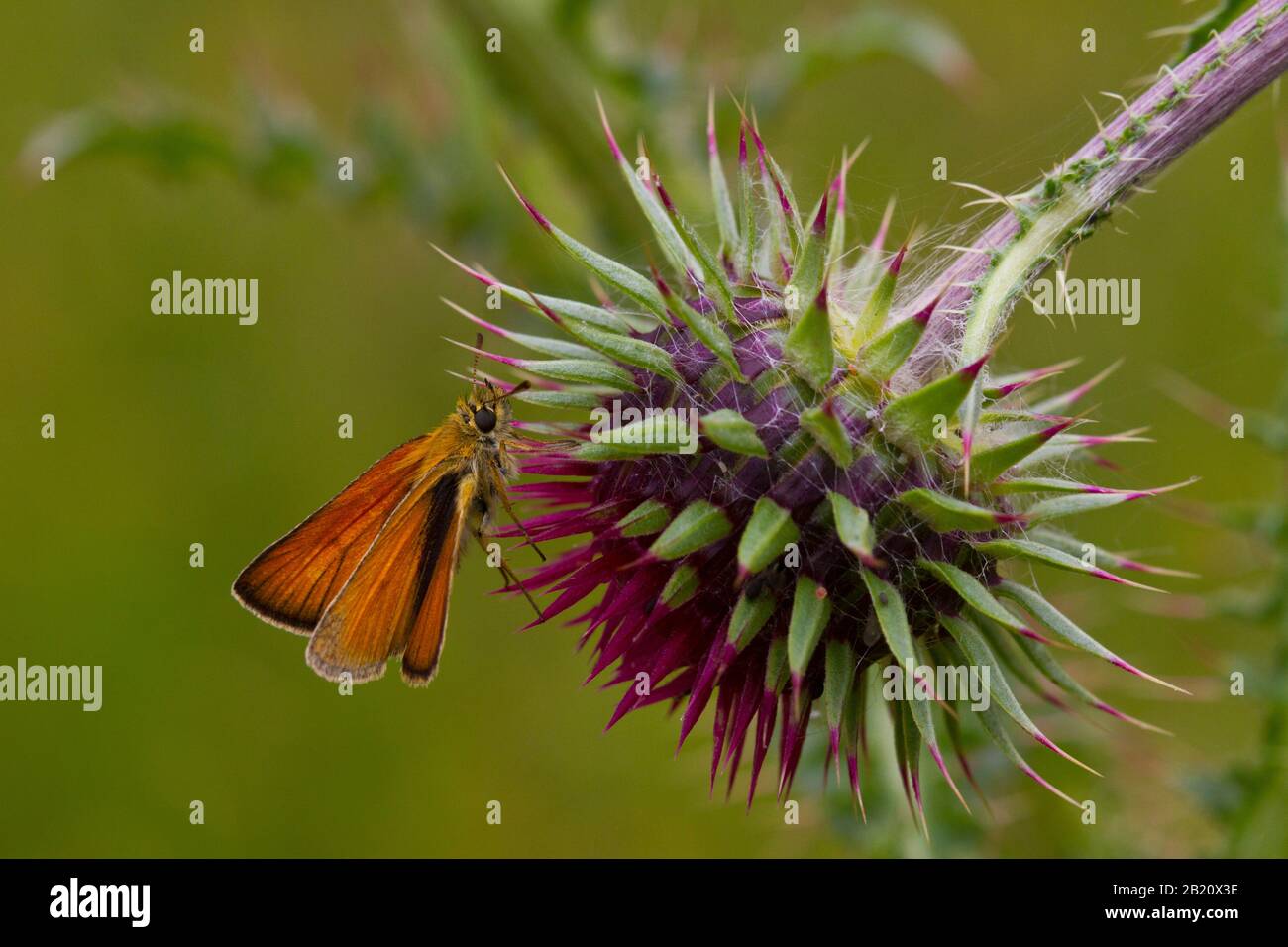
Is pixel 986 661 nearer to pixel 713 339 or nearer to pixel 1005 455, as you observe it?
pixel 1005 455

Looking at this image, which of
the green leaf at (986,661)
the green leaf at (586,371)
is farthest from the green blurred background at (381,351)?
the green leaf at (986,661)

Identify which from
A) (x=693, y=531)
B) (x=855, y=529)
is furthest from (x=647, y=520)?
(x=855, y=529)

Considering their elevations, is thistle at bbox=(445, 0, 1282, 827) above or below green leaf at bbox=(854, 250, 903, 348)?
below

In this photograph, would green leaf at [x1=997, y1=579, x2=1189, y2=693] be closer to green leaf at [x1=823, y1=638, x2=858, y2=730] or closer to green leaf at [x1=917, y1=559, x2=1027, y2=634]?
green leaf at [x1=917, y1=559, x2=1027, y2=634]

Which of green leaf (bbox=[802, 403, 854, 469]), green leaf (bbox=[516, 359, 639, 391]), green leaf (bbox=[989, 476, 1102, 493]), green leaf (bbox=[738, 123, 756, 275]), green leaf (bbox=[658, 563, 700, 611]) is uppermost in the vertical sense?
green leaf (bbox=[738, 123, 756, 275])

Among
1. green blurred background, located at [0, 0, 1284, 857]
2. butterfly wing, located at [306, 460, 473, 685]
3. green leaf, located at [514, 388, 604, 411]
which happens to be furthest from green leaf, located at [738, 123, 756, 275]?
green blurred background, located at [0, 0, 1284, 857]

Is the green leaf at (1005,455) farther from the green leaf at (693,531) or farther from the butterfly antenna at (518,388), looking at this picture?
the butterfly antenna at (518,388)

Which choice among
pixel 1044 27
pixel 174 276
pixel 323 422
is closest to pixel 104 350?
pixel 174 276
